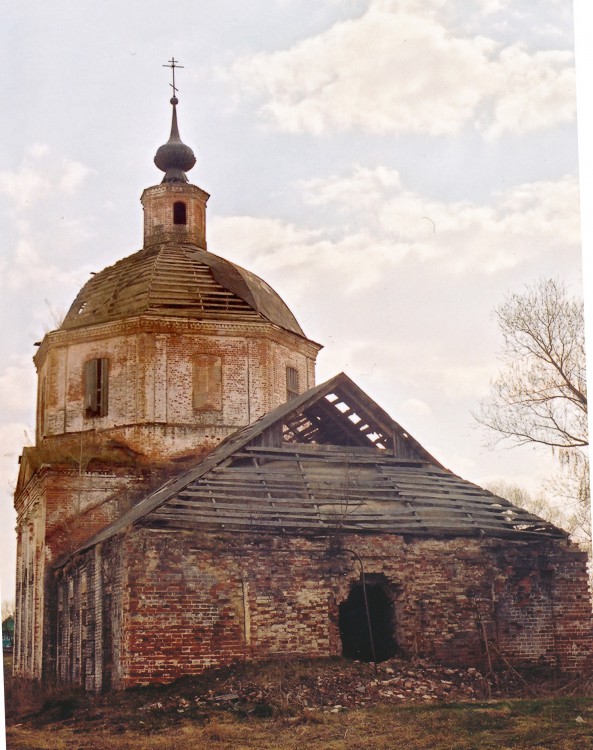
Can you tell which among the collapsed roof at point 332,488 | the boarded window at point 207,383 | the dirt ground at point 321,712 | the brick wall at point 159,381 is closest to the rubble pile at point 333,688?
the dirt ground at point 321,712

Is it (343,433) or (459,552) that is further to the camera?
(343,433)

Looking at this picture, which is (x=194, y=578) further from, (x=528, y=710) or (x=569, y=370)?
(x=569, y=370)

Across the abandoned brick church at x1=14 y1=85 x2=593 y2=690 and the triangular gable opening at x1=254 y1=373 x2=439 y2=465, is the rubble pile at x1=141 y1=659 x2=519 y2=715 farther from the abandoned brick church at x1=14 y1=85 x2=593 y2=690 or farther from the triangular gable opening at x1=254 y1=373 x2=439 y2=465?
the triangular gable opening at x1=254 y1=373 x2=439 y2=465

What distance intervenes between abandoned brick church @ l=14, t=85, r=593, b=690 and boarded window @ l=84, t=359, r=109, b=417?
0.03 meters

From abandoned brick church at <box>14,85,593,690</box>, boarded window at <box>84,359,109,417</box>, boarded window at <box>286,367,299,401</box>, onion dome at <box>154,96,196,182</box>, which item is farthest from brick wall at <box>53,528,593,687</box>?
onion dome at <box>154,96,196,182</box>

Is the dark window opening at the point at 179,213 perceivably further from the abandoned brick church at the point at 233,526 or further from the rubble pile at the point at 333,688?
the rubble pile at the point at 333,688

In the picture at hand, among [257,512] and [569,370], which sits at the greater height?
[569,370]

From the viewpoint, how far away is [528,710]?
38.6 ft

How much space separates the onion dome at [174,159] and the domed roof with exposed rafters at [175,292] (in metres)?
2.16

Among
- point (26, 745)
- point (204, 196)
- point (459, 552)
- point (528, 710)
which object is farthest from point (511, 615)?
point (204, 196)

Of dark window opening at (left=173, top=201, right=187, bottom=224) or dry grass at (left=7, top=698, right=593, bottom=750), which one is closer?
dry grass at (left=7, top=698, right=593, bottom=750)

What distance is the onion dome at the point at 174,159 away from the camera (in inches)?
936

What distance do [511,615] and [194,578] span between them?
4738 millimetres

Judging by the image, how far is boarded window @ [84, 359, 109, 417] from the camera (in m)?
20.6
